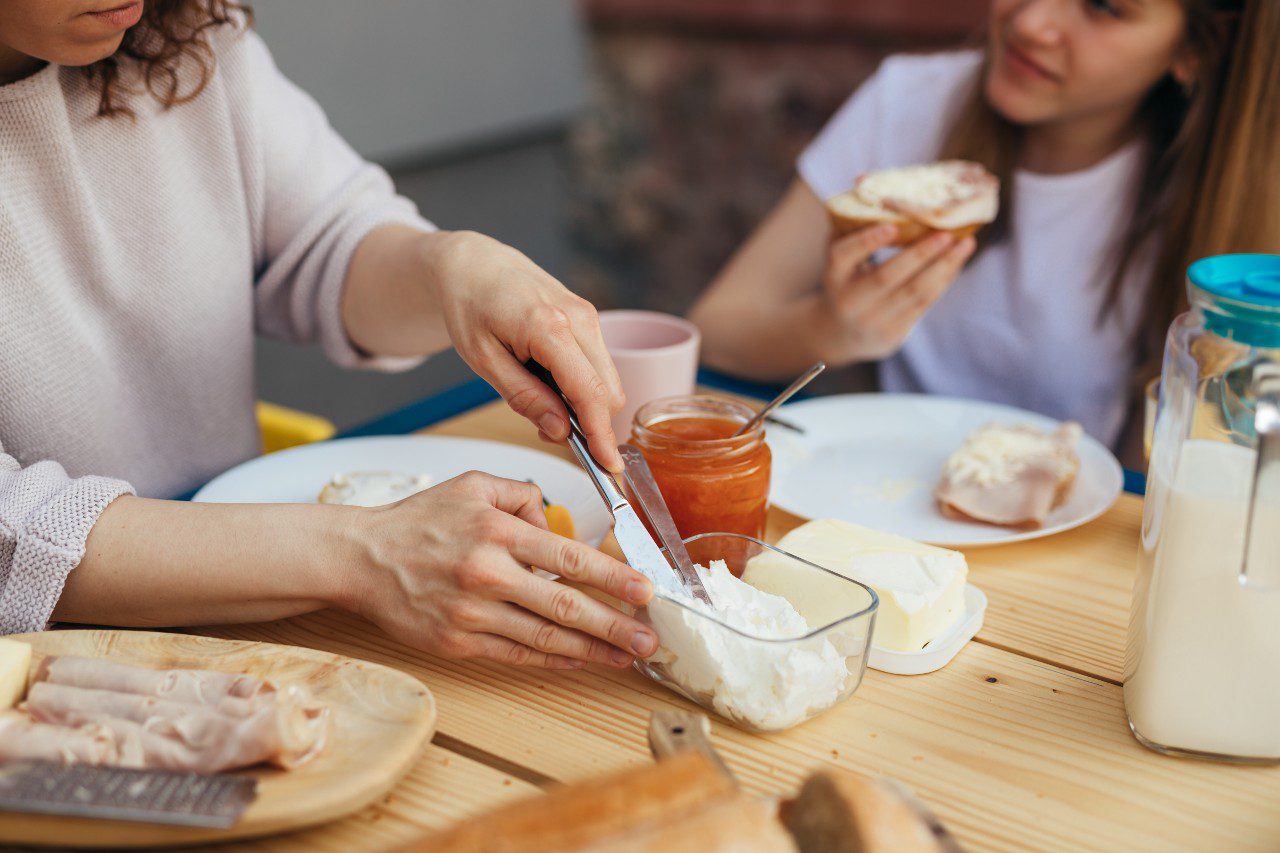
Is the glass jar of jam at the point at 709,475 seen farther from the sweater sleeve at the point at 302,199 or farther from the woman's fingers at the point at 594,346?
the sweater sleeve at the point at 302,199

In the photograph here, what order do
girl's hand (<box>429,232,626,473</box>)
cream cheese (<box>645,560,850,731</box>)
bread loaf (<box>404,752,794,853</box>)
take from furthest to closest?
1. girl's hand (<box>429,232,626,473</box>)
2. cream cheese (<box>645,560,850,731</box>)
3. bread loaf (<box>404,752,794,853</box>)

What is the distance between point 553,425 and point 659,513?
0.14 m

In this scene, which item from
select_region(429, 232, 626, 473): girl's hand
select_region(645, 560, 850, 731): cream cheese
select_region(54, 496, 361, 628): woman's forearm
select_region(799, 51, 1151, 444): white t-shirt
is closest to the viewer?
select_region(645, 560, 850, 731): cream cheese

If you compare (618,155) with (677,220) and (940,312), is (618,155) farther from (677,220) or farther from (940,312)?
(940,312)

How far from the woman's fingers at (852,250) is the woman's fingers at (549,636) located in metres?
0.82

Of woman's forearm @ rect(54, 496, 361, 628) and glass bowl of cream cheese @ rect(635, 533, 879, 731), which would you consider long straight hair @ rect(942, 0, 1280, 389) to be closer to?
glass bowl of cream cheese @ rect(635, 533, 879, 731)

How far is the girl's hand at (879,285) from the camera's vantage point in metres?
1.51

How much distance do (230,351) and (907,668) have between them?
3.28 feet

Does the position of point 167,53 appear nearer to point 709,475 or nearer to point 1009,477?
point 709,475

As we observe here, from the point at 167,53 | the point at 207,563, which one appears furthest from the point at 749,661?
the point at 167,53

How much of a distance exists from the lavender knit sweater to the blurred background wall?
5.53 ft

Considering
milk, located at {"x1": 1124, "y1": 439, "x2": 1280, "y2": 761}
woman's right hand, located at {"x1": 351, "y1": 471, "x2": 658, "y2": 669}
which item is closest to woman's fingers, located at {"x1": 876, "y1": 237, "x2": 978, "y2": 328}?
milk, located at {"x1": 1124, "y1": 439, "x2": 1280, "y2": 761}

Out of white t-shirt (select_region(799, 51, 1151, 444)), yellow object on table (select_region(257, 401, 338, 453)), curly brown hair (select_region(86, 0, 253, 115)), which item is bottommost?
yellow object on table (select_region(257, 401, 338, 453))

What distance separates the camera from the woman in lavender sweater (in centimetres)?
89
